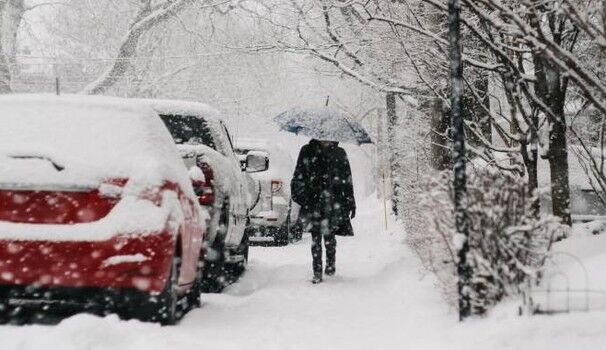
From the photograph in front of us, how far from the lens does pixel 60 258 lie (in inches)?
204

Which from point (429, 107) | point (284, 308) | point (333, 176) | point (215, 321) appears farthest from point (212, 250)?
point (429, 107)

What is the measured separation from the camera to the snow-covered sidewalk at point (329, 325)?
15.0ft

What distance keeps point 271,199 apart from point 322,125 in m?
4.96

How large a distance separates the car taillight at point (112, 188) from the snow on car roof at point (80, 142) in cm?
4

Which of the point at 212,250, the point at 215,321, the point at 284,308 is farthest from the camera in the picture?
the point at 212,250

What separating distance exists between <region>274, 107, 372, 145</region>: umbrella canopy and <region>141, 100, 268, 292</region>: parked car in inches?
42.1

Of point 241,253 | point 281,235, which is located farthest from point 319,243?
point 281,235

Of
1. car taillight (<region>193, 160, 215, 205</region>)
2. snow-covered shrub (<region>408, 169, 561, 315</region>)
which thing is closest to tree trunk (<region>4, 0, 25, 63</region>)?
car taillight (<region>193, 160, 215, 205</region>)

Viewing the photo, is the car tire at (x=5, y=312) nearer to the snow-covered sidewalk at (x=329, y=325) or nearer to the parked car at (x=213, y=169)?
the snow-covered sidewalk at (x=329, y=325)

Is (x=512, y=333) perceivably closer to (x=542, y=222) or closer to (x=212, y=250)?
(x=542, y=222)

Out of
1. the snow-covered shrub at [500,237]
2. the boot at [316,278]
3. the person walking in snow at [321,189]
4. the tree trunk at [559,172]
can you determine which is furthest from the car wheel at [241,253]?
the snow-covered shrub at [500,237]

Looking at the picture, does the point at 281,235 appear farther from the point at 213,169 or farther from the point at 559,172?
the point at 559,172

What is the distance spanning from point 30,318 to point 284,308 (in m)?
2.42

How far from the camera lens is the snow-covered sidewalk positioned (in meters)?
4.59
